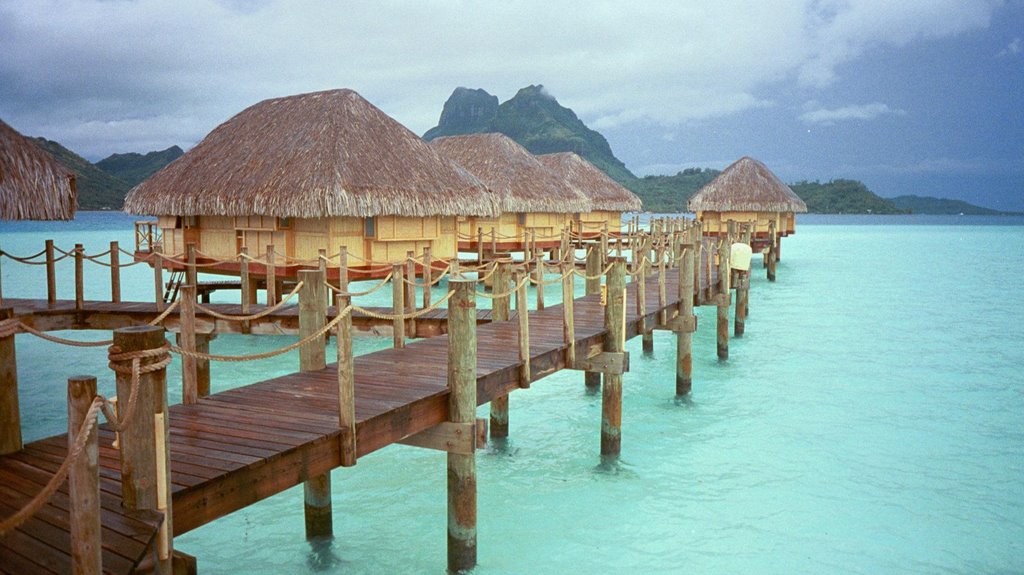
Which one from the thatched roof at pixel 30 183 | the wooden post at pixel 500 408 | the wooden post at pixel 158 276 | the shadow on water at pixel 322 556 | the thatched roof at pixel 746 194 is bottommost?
the shadow on water at pixel 322 556

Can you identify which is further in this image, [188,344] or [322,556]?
[322,556]

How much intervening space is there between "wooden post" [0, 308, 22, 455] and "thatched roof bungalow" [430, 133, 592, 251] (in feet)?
64.0

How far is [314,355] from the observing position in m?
7.46

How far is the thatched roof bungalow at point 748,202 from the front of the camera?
36.3 metres

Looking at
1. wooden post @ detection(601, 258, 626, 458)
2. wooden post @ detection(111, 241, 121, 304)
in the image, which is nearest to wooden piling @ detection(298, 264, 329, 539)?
wooden post @ detection(601, 258, 626, 458)

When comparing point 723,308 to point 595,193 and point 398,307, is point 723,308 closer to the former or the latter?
point 398,307

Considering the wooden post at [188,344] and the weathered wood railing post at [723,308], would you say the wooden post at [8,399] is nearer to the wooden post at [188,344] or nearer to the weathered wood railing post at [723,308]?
the wooden post at [188,344]

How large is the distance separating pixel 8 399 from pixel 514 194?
71.7 feet

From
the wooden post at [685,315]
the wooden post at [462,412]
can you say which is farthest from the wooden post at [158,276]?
the wooden post at [685,315]

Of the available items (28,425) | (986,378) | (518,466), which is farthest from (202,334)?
(986,378)

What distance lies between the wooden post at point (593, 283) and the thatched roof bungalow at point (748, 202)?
72.9ft

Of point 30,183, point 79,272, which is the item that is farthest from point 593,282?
point 30,183

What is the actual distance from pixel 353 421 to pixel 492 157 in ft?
76.7

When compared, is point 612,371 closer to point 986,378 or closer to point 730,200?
point 986,378
